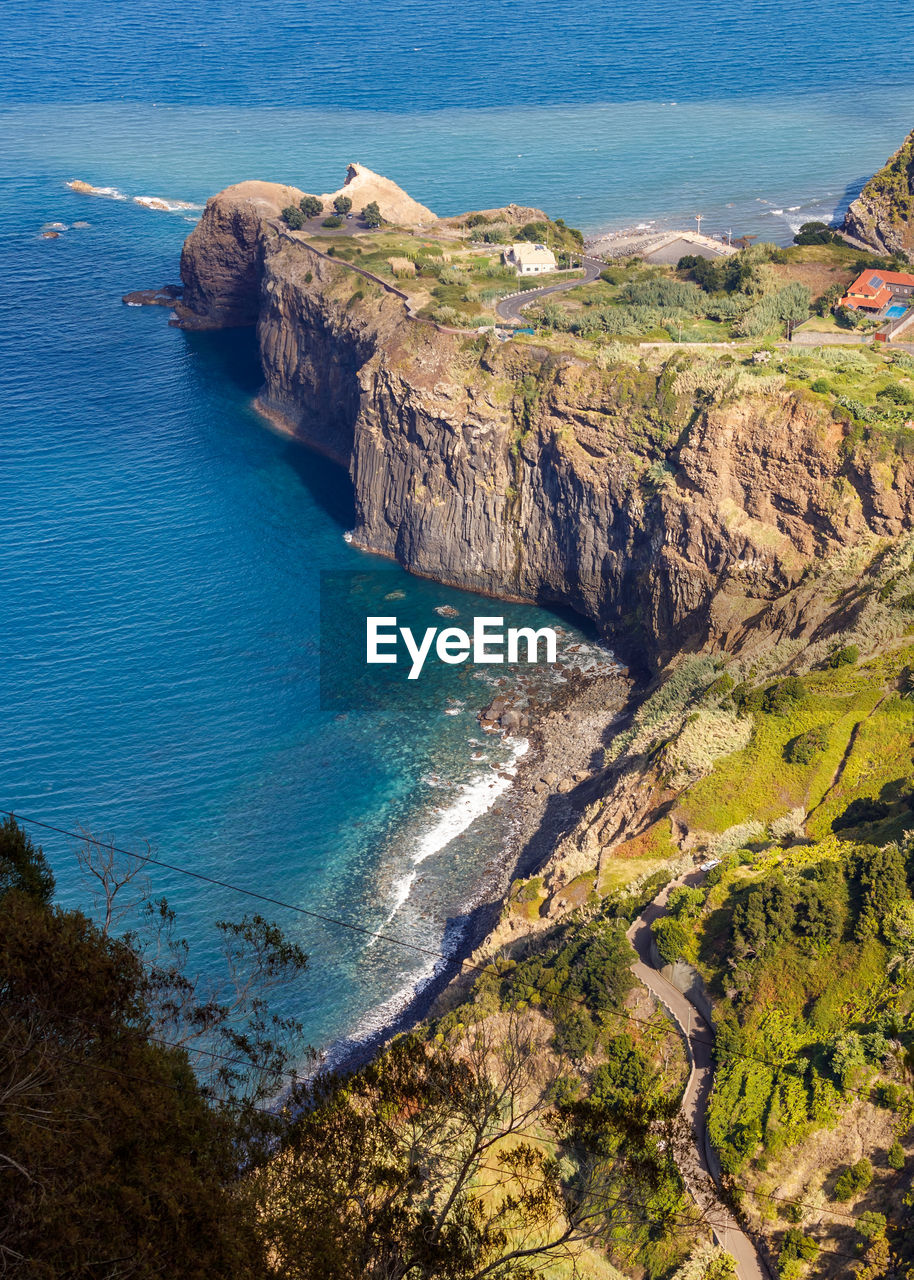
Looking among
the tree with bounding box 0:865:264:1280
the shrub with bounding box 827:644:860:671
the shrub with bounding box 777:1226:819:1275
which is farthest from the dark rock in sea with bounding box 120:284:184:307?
the shrub with bounding box 777:1226:819:1275

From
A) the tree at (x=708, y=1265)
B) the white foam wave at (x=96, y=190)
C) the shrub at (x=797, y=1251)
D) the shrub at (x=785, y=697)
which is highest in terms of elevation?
the white foam wave at (x=96, y=190)

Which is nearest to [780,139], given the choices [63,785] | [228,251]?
[228,251]

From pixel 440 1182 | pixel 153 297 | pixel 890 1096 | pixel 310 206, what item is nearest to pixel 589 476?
pixel 890 1096

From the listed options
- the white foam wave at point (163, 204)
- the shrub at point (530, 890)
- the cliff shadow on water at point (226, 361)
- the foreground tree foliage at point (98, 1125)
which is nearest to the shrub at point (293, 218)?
the cliff shadow on water at point (226, 361)

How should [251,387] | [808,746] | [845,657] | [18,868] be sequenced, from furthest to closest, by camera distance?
[251,387], [845,657], [808,746], [18,868]

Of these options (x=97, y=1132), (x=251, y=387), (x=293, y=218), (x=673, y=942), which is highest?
(x=293, y=218)

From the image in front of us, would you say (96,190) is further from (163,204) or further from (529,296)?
(529,296)

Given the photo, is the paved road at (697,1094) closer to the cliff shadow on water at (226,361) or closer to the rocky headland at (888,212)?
the cliff shadow on water at (226,361)
